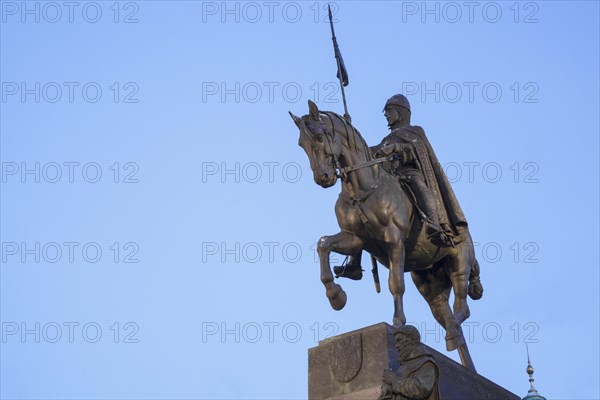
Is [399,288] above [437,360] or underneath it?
above

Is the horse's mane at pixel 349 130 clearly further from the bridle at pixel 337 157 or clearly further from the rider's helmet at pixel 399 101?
the rider's helmet at pixel 399 101

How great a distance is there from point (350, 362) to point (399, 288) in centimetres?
182

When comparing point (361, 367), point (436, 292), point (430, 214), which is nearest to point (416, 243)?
point (430, 214)

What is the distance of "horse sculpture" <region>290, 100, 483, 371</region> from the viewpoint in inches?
931

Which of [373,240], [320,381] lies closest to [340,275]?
[373,240]

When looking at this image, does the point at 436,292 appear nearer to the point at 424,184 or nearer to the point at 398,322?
the point at 424,184

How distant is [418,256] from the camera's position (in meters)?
25.2

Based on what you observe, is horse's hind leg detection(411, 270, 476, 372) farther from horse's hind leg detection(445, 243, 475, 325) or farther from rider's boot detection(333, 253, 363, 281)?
rider's boot detection(333, 253, 363, 281)

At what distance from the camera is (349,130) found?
80.0 ft

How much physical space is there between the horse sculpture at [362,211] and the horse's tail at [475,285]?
4.63ft

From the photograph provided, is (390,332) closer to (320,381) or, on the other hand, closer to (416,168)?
(320,381)

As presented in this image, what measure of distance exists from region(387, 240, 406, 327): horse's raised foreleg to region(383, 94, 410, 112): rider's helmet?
3550 millimetres

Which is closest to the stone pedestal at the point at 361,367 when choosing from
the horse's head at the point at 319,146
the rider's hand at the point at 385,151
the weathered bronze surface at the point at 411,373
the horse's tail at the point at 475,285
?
the weathered bronze surface at the point at 411,373

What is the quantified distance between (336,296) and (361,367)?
1528mm
